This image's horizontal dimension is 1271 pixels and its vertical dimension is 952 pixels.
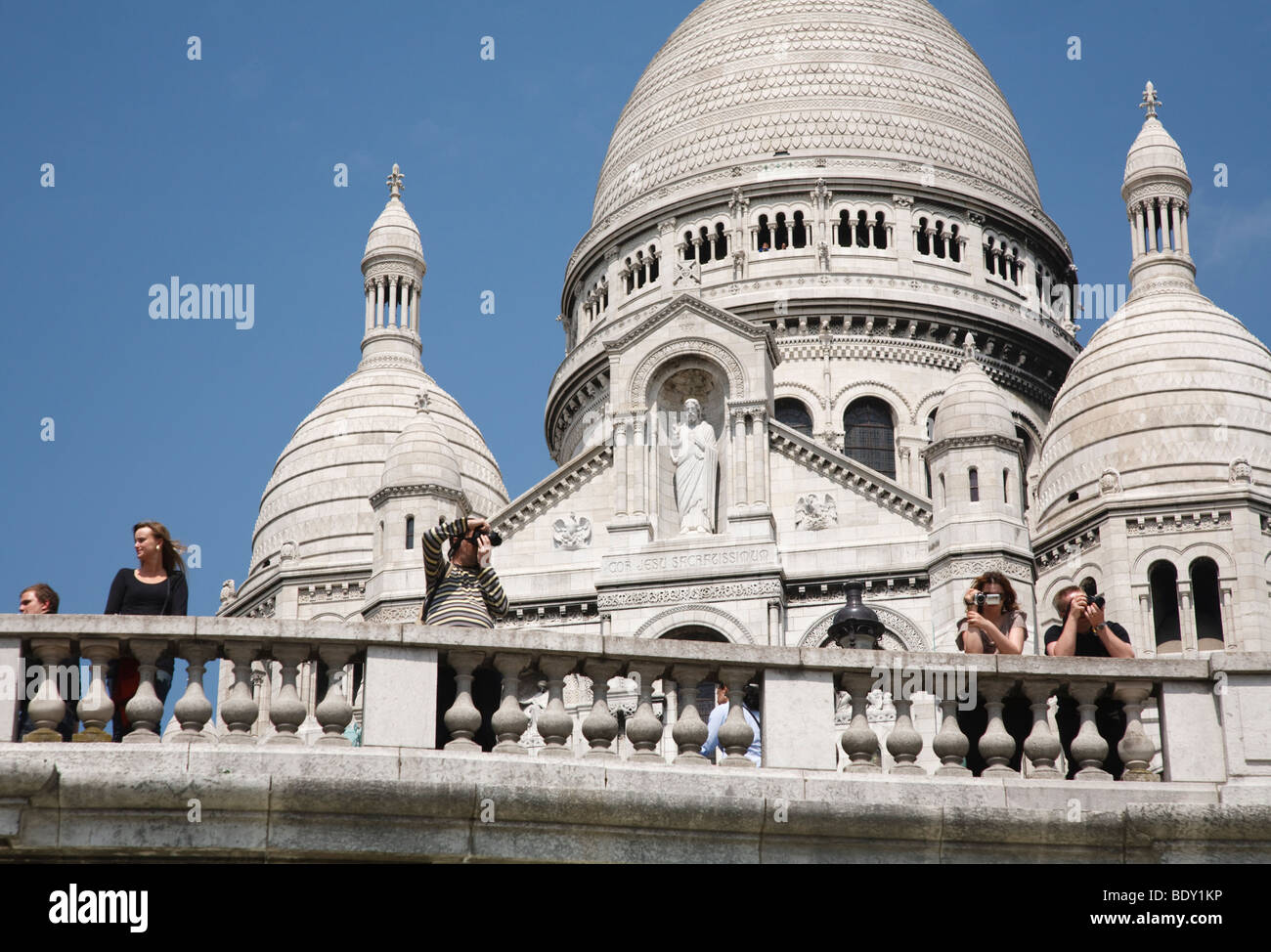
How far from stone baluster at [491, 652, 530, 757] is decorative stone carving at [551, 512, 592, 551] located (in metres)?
27.9

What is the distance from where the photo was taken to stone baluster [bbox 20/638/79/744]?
36.7ft

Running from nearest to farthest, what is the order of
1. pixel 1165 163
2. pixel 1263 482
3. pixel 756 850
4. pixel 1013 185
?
1. pixel 756 850
2. pixel 1263 482
3. pixel 1165 163
4. pixel 1013 185

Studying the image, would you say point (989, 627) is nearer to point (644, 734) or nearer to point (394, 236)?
point (644, 734)

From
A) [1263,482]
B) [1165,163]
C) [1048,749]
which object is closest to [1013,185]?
[1165,163]

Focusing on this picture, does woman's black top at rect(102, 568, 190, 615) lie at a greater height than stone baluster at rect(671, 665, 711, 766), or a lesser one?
greater

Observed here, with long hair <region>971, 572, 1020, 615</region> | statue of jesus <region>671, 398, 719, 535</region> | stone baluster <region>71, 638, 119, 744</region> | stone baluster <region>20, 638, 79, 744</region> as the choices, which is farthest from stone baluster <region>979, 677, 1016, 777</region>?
statue of jesus <region>671, 398, 719, 535</region>

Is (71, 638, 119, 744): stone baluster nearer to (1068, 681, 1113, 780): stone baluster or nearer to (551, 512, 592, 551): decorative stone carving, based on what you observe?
(1068, 681, 1113, 780): stone baluster

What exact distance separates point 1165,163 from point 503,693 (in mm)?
40045

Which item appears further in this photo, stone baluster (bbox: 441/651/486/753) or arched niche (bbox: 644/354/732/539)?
arched niche (bbox: 644/354/732/539)

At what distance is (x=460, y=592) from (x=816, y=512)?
2630 centimetres

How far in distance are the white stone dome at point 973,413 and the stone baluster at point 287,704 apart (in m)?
27.1
